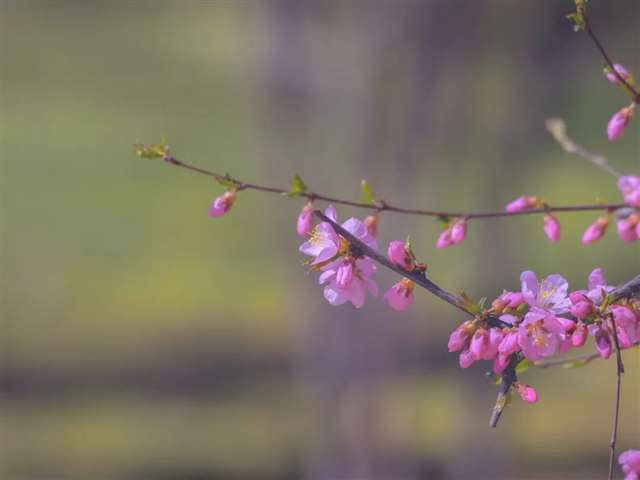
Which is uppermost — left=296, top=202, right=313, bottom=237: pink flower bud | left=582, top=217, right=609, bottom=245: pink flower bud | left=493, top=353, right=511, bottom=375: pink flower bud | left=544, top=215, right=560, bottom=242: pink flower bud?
left=544, top=215, right=560, bottom=242: pink flower bud

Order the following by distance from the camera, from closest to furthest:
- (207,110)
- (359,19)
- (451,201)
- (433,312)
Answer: (359,19) → (433,312) → (451,201) → (207,110)

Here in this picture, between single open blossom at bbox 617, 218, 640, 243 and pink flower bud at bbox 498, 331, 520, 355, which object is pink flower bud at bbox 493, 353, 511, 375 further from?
single open blossom at bbox 617, 218, 640, 243

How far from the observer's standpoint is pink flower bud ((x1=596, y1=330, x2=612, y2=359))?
100cm

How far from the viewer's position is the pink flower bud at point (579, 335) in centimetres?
101

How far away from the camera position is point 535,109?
453cm

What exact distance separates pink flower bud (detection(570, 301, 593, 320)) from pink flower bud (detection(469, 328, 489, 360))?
9 centimetres

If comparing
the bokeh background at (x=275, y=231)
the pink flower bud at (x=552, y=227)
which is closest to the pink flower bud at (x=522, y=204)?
the pink flower bud at (x=552, y=227)

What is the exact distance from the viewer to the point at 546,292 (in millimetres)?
1095

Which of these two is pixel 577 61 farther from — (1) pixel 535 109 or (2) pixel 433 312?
(2) pixel 433 312

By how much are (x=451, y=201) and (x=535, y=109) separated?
4612 millimetres

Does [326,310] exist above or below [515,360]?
above

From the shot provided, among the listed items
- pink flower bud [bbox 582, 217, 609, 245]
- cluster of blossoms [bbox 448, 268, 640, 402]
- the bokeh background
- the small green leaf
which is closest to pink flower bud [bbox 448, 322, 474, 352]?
cluster of blossoms [bbox 448, 268, 640, 402]

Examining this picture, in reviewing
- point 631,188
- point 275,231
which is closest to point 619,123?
point 631,188

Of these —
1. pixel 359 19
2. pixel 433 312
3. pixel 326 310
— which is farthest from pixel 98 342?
pixel 359 19
